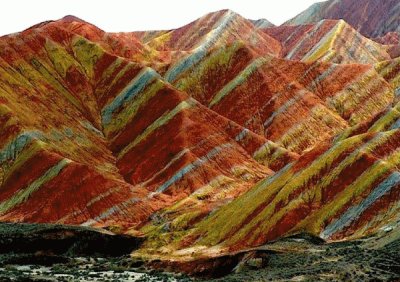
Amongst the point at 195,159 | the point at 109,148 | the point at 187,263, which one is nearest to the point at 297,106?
the point at 195,159

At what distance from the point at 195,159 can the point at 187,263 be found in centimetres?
6908

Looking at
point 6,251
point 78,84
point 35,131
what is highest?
point 78,84

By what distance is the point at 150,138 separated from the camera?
561 ft

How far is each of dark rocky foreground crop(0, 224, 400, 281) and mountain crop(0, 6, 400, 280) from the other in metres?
3.61

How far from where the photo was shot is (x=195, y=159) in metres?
154

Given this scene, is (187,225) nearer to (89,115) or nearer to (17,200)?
(17,200)

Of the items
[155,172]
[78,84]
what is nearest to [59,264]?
[155,172]

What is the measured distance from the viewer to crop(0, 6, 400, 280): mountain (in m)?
93.0

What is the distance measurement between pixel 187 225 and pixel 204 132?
52.8 m

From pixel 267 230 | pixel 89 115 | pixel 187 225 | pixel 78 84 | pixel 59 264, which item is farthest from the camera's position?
pixel 78 84

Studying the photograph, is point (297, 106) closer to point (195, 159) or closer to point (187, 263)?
point (195, 159)

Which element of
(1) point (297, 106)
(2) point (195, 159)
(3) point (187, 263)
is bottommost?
(3) point (187, 263)

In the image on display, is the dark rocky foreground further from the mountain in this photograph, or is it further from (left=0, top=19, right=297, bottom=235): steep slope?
(left=0, top=19, right=297, bottom=235): steep slope

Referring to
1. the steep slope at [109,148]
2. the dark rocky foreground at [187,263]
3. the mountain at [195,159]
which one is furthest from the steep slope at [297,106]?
the dark rocky foreground at [187,263]
